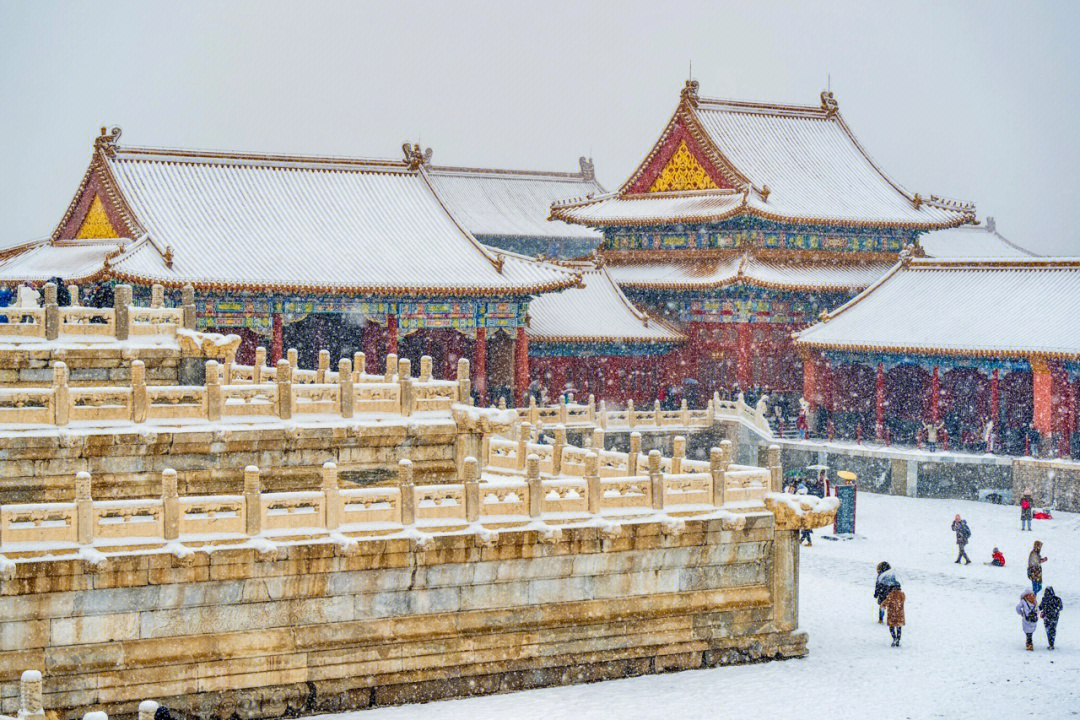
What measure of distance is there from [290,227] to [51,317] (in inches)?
931

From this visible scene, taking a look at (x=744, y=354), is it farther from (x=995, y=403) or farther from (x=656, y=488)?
(x=656, y=488)

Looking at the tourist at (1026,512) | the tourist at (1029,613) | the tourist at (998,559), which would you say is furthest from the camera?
the tourist at (1026,512)

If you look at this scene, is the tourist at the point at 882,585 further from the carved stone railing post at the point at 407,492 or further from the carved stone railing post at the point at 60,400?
the carved stone railing post at the point at 60,400

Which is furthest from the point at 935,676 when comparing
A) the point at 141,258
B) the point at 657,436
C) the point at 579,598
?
the point at 141,258

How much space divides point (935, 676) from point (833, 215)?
32.3m

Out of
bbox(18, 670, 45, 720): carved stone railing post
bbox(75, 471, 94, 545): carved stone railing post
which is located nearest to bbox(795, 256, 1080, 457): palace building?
bbox(75, 471, 94, 545): carved stone railing post

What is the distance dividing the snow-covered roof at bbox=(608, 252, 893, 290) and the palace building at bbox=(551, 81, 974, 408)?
0.05 metres

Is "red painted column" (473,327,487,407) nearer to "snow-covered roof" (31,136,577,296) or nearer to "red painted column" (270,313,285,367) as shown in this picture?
"snow-covered roof" (31,136,577,296)

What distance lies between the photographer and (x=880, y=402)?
167ft

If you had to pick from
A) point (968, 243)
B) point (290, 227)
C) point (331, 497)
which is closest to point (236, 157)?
point (290, 227)

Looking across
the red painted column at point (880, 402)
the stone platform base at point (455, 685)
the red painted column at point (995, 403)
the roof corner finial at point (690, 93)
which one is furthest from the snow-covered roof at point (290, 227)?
the stone platform base at point (455, 685)

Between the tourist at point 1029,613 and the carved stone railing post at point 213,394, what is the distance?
541 inches

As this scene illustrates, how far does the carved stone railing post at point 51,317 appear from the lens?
28891 millimetres

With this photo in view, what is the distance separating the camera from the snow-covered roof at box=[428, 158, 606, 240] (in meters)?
75.7
